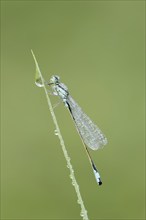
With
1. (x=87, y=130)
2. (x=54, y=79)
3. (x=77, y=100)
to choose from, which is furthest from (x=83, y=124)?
(x=77, y=100)

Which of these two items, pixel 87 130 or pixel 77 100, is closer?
pixel 87 130

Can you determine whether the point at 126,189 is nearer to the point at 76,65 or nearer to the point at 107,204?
the point at 107,204

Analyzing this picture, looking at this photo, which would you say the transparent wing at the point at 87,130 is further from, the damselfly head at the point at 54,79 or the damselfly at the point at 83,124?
the damselfly head at the point at 54,79

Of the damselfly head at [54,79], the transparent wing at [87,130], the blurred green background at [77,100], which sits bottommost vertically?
the transparent wing at [87,130]

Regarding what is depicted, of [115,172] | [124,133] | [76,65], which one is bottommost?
[115,172]

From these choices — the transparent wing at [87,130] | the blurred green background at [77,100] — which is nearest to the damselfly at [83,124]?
the transparent wing at [87,130]

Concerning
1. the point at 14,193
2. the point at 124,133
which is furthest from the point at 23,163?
the point at 124,133

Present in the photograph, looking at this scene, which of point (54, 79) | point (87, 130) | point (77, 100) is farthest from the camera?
point (77, 100)

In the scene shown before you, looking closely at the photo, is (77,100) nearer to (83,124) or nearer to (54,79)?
(83,124)
